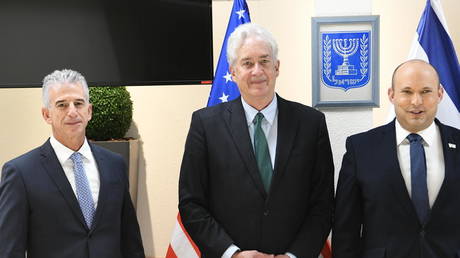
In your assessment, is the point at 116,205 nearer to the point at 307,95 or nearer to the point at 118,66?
the point at 118,66

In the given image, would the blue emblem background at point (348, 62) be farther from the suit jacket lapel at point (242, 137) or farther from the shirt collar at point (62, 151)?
the shirt collar at point (62, 151)

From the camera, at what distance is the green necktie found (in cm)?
227

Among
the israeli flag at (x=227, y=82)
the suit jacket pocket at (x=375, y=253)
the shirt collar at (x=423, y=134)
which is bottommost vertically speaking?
the suit jacket pocket at (x=375, y=253)

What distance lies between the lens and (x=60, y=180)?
7.08 ft

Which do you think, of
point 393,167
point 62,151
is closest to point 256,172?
point 393,167

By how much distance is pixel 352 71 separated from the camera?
2896mm

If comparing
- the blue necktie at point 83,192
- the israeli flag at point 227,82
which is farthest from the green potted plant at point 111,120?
the blue necktie at point 83,192

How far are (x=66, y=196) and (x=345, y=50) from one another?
1.65 m

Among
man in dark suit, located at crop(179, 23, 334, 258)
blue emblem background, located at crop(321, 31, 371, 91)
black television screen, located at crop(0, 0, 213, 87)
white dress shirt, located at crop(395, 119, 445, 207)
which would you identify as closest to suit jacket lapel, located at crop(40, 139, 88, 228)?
man in dark suit, located at crop(179, 23, 334, 258)

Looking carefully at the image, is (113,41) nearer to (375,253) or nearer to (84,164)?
(84,164)

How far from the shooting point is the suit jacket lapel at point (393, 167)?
2143 mm

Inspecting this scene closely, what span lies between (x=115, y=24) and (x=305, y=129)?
1.50 m

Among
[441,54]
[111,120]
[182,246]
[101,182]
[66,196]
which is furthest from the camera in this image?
[111,120]

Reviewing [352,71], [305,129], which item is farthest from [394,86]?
[352,71]
